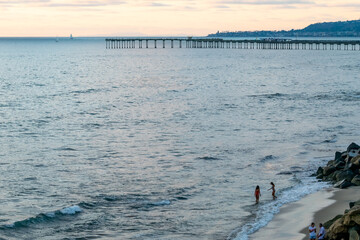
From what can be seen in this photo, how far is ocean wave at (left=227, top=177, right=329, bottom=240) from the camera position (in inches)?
985

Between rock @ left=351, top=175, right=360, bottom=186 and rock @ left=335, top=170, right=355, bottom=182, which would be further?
rock @ left=335, top=170, right=355, bottom=182

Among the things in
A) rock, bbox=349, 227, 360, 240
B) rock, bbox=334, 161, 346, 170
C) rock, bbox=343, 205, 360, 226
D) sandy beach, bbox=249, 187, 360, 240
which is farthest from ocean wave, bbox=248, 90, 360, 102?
rock, bbox=349, 227, 360, 240

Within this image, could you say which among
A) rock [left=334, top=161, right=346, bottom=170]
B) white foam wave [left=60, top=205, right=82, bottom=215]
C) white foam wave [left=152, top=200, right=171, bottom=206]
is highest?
rock [left=334, top=161, right=346, bottom=170]

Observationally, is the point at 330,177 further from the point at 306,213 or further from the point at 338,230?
Answer: the point at 338,230

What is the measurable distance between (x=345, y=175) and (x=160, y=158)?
1314cm

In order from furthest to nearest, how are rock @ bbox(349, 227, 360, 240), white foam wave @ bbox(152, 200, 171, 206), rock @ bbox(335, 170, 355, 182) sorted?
1. rock @ bbox(335, 170, 355, 182)
2. white foam wave @ bbox(152, 200, 171, 206)
3. rock @ bbox(349, 227, 360, 240)

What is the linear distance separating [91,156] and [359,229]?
23.8 m

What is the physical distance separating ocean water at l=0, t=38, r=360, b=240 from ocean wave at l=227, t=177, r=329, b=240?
52 mm

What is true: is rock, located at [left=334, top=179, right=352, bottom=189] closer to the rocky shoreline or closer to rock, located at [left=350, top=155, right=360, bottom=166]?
the rocky shoreline

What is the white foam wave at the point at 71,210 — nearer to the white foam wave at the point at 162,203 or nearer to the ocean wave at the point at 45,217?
the ocean wave at the point at 45,217

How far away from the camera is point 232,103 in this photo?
7094cm

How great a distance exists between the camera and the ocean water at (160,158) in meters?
27.0

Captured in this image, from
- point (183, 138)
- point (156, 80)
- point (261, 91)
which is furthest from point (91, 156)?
point (156, 80)

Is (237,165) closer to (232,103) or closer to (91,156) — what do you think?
(91,156)
